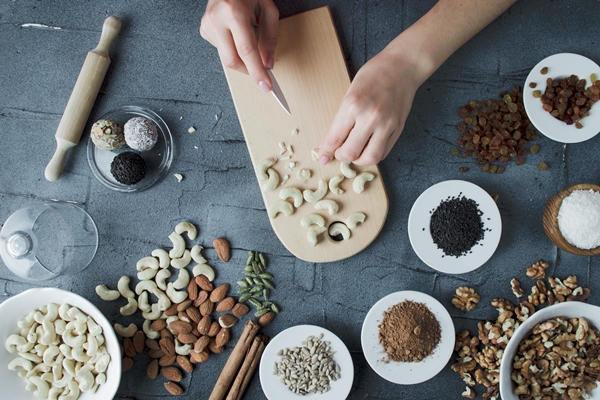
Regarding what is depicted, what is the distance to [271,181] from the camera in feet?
4.10

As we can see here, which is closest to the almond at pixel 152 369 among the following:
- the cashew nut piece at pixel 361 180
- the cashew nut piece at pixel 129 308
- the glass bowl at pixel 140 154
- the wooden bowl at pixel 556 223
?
the cashew nut piece at pixel 129 308

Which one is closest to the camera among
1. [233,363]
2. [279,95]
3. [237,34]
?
[237,34]

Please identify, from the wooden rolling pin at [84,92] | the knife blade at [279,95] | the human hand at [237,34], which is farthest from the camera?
the wooden rolling pin at [84,92]

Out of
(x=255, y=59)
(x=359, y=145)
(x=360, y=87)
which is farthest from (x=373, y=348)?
(x=255, y=59)

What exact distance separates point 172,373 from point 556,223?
1055 millimetres

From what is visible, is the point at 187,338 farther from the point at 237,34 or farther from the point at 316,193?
the point at 237,34

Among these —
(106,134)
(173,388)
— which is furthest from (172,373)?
(106,134)

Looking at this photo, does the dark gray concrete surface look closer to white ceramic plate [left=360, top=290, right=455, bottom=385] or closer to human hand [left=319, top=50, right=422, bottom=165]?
white ceramic plate [left=360, top=290, right=455, bottom=385]

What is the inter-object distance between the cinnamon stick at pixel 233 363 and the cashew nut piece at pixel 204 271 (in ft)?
0.53

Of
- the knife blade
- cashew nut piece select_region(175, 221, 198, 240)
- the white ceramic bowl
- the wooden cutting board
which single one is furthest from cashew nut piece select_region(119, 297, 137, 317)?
the white ceramic bowl

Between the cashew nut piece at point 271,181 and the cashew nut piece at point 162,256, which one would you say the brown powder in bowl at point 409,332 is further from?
the cashew nut piece at point 162,256

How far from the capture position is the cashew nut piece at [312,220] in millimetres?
1252

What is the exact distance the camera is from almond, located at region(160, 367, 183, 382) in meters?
1.32

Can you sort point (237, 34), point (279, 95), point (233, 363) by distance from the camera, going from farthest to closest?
point (233, 363)
point (279, 95)
point (237, 34)
